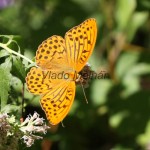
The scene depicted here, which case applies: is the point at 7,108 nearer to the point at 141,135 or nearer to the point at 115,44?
the point at 141,135

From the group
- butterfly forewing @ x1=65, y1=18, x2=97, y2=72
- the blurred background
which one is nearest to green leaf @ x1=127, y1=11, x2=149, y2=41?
the blurred background

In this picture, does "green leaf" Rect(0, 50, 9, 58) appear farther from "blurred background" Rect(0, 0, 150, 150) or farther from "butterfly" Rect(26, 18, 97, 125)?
"blurred background" Rect(0, 0, 150, 150)

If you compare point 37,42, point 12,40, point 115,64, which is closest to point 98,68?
point 115,64

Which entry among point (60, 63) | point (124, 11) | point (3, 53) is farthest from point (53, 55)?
point (124, 11)

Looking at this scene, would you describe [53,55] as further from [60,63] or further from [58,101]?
[58,101]

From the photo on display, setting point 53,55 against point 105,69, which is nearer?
point 53,55

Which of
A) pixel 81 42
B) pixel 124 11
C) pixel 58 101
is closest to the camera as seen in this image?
pixel 58 101
